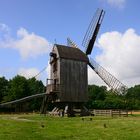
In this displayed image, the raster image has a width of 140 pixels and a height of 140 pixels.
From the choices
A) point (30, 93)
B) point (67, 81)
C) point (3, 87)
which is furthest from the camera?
point (3, 87)

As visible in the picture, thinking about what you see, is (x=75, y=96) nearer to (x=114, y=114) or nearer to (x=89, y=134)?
(x=114, y=114)

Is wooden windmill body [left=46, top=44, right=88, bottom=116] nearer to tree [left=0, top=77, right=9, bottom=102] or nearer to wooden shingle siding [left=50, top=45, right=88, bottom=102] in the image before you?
wooden shingle siding [left=50, top=45, right=88, bottom=102]

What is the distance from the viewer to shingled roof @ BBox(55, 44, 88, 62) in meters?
45.4

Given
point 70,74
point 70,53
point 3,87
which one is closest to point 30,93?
point 3,87

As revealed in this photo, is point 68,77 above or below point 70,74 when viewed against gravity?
below

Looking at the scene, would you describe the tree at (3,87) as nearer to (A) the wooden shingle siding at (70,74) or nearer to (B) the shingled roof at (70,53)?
(A) the wooden shingle siding at (70,74)

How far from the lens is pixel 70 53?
152 feet

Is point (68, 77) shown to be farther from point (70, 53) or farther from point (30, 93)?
point (30, 93)

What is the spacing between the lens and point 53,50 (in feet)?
154

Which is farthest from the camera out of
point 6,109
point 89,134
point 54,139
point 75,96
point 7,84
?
point 7,84

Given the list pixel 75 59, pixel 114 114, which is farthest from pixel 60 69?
pixel 114 114

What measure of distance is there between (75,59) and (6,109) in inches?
1030

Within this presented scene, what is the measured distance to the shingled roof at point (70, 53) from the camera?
1789 inches

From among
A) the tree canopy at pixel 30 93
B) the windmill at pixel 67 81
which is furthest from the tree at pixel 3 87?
the windmill at pixel 67 81
